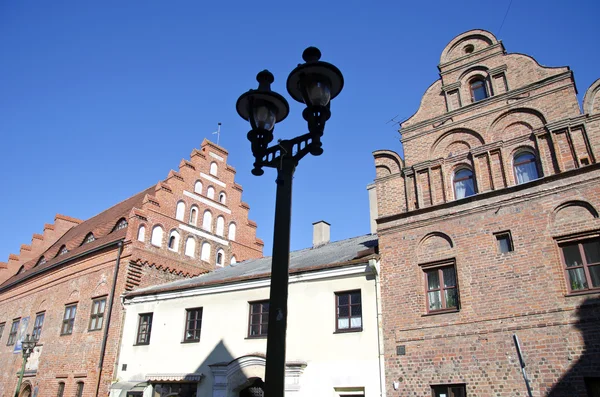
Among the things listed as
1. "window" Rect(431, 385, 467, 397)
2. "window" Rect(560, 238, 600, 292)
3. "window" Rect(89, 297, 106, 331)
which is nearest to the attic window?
"window" Rect(89, 297, 106, 331)

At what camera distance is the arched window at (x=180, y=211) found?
84.7 ft

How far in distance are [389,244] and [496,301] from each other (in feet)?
11.8

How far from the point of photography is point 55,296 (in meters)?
26.2

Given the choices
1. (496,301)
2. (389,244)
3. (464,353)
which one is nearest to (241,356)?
(389,244)

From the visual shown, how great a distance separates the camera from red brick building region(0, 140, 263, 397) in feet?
72.4

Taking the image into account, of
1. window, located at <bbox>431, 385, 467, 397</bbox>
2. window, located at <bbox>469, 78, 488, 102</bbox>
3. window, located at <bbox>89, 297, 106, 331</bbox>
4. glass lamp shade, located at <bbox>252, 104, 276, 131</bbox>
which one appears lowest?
window, located at <bbox>431, 385, 467, 397</bbox>

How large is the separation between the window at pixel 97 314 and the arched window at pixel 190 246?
4.83 metres

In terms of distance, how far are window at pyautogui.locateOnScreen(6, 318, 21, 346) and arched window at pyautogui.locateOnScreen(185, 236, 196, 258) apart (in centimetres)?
1237

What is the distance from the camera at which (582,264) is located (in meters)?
11.6

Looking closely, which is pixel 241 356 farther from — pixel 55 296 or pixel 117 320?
pixel 55 296

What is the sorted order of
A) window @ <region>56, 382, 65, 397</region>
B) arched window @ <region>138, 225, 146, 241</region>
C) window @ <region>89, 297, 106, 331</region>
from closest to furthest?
window @ <region>89, 297, 106, 331</region> → window @ <region>56, 382, 65, 397</region> → arched window @ <region>138, 225, 146, 241</region>

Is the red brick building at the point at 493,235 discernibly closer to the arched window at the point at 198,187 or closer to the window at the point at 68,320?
the arched window at the point at 198,187

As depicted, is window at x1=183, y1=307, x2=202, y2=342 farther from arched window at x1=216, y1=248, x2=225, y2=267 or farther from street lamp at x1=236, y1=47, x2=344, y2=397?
Result: street lamp at x1=236, y1=47, x2=344, y2=397

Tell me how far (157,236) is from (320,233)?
8.33m
